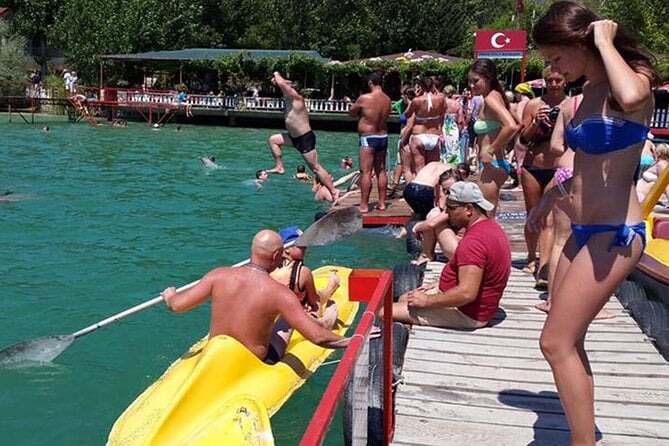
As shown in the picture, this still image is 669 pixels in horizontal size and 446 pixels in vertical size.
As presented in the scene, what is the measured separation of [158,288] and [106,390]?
281 cm

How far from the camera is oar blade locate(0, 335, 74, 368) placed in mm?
5961

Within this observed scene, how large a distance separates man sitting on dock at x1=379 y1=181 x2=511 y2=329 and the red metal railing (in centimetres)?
134

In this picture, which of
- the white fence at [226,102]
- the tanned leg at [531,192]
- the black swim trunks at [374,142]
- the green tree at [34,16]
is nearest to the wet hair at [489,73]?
the tanned leg at [531,192]

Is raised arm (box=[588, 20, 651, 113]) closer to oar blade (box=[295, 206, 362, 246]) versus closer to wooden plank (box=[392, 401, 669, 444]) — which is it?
wooden plank (box=[392, 401, 669, 444])

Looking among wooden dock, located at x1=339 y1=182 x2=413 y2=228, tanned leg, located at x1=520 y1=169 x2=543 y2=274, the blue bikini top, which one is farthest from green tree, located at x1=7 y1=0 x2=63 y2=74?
Result: the blue bikini top

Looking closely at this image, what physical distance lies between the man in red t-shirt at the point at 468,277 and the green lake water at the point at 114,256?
3.56 feet

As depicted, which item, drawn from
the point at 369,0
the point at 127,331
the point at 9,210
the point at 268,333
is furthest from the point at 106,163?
the point at 369,0

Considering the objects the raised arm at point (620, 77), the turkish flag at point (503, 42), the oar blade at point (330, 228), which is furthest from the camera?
the turkish flag at point (503, 42)

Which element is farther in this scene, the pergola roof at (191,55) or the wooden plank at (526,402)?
the pergola roof at (191,55)

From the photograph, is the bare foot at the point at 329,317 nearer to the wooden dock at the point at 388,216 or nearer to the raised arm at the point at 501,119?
the raised arm at the point at 501,119

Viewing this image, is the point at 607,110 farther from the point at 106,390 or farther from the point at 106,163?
the point at 106,163

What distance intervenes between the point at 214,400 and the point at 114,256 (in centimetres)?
626

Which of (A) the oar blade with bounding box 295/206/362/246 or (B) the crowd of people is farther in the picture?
(A) the oar blade with bounding box 295/206/362/246

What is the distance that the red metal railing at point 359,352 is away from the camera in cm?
185
